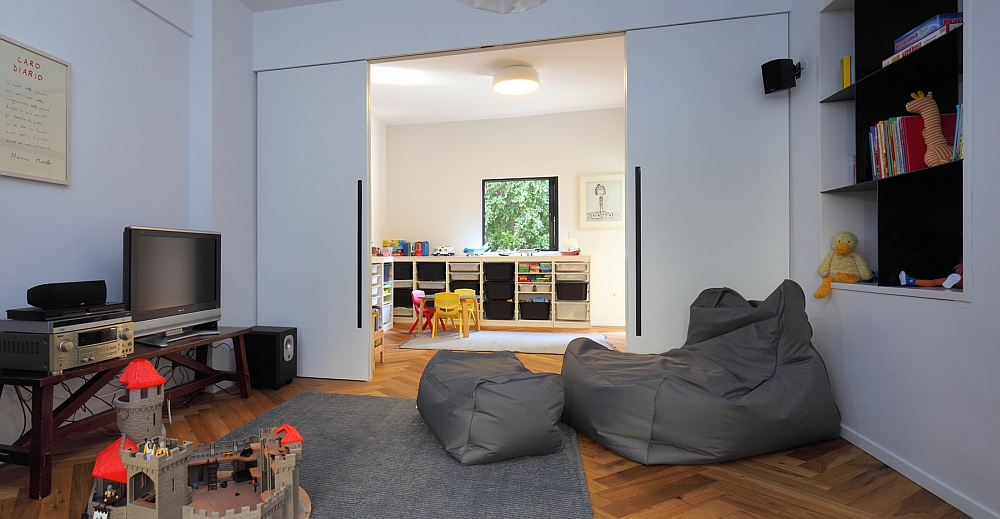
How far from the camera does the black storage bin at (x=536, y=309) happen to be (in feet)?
20.7

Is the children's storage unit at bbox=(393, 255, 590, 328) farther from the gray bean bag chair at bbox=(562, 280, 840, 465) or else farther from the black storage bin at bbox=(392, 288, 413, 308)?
the gray bean bag chair at bbox=(562, 280, 840, 465)

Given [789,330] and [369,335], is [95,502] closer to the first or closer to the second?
[369,335]

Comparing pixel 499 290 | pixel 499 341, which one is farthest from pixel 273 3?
pixel 499 290

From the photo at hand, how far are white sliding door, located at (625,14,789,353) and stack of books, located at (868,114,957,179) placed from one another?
71 cm

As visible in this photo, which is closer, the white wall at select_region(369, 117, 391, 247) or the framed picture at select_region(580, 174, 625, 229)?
the framed picture at select_region(580, 174, 625, 229)

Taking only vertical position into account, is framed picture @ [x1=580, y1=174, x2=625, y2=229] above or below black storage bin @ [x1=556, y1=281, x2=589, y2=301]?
above

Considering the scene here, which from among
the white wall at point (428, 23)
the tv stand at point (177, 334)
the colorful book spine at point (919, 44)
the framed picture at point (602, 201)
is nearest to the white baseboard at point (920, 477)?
the colorful book spine at point (919, 44)

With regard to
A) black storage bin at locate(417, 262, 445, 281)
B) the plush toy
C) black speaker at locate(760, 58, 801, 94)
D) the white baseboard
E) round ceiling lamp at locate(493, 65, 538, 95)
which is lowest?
the white baseboard

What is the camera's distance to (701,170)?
318cm

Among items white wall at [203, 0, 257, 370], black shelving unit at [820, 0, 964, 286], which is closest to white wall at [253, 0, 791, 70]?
white wall at [203, 0, 257, 370]

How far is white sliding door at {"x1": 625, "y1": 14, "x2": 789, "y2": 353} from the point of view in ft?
10.1

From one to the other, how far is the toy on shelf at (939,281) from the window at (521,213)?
4790 millimetres

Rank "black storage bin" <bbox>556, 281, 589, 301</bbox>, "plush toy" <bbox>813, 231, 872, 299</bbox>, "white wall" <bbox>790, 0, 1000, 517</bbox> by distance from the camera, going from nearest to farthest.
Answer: "white wall" <bbox>790, 0, 1000, 517</bbox>
"plush toy" <bbox>813, 231, 872, 299</bbox>
"black storage bin" <bbox>556, 281, 589, 301</bbox>

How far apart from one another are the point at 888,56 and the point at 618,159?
165 inches
